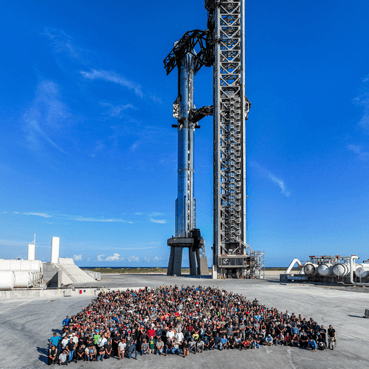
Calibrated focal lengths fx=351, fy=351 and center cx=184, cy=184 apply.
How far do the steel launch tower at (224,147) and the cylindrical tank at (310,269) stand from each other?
1376 centimetres

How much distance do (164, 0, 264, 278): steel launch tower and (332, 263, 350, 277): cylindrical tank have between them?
20.0 meters

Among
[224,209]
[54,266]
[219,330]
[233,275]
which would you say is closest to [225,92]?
[224,209]

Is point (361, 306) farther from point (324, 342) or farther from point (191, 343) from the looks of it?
point (191, 343)

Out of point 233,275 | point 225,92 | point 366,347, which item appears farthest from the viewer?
point 225,92

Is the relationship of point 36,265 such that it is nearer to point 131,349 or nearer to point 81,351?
point 81,351

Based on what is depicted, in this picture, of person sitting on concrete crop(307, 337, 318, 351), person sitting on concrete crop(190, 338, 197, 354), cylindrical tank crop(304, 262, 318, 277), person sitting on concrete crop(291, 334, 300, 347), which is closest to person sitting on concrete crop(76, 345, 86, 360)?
person sitting on concrete crop(190, 338, 197, 354)

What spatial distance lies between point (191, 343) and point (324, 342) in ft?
24.0

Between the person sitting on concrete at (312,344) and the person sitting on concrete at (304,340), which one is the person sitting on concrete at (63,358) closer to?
the person sitting on concrete at (304,340)

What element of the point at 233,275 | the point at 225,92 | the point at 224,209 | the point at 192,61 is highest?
the point at 192,61

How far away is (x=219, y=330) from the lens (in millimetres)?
19656

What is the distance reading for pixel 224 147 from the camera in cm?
7875

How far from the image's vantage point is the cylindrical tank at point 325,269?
190 feet

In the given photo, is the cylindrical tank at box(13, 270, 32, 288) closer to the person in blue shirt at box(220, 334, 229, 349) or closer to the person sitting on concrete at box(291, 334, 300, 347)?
the person in blue shirt at box(220, 334, 229, 349)

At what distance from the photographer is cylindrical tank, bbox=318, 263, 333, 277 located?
58.0 m
